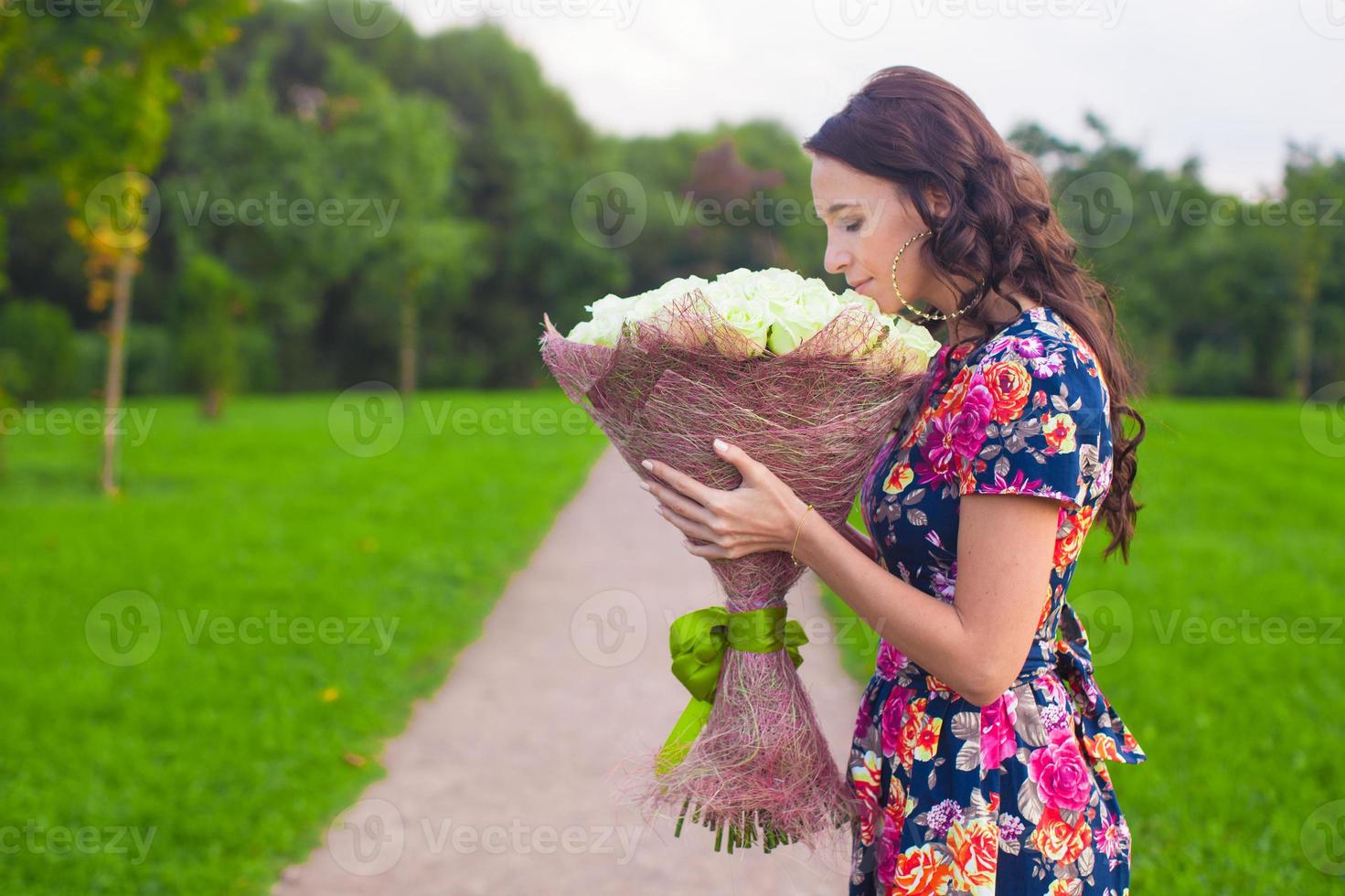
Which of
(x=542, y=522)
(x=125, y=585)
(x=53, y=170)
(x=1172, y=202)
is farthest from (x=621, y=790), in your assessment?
(x=1172, y=202)

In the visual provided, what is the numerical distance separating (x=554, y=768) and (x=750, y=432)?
10.5 ft

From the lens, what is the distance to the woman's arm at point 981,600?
61.1 inches

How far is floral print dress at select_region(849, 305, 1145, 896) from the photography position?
157 centimetres

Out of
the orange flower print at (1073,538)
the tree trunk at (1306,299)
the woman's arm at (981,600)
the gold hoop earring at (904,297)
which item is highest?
the tree trunk at (1306,299)

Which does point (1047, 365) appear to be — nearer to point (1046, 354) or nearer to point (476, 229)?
point (1046, 354)

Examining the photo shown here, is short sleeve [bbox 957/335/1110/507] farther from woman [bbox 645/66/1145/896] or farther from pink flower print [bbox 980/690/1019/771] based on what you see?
pink flower print [bbox 980/690/1019/771]

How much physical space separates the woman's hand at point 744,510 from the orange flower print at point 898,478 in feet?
0.52

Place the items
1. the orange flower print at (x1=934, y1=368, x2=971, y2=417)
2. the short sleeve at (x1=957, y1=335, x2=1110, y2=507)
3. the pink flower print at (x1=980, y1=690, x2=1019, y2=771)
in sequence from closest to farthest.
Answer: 1. the short sleeve at (x1=957, y1=335, x2=1110, y2=507)
2. the orange flower print at (x1=934, y1=368, x2=971, y2=417)
3. the pink flower print at (x1=980, y1=690, x2=1019, y2=771)

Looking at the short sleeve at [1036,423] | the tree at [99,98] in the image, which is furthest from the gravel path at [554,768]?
the tree at [99,98]

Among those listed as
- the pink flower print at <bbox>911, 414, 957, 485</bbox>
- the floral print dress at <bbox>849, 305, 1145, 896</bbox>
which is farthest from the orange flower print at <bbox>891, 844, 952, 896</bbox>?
the pink flower print at <bbox>911, 414, 957, 485</bbox>

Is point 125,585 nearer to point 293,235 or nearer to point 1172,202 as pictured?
point 293,235

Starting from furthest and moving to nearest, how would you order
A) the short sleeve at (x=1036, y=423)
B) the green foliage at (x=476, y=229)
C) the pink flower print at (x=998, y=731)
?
the green foliage at (x=476, y=229)
the pink flower print at (x=998, y=731)
the short sleeve at (x=1036, y=423)

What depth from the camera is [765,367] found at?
1.67 meters

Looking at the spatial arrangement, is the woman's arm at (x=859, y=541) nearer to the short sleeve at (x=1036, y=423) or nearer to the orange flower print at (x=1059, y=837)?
the short sleeve at (x=1036, y=423)
